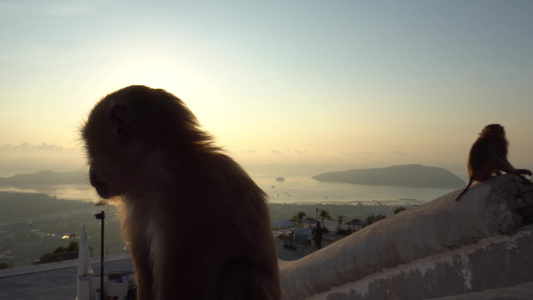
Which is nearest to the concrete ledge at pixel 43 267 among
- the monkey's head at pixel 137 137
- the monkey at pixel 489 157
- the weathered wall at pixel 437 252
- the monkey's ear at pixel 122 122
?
the weathered wall at pixel 437 252

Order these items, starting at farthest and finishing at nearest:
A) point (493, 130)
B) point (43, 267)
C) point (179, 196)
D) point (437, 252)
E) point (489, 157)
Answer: point (43, 267) → point (493, 130) → point (489, 157) → point (437, 252) → point (179, 196)

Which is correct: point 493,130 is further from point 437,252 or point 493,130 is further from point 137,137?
point 137,137

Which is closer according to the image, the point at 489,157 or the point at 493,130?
the point at 489,157

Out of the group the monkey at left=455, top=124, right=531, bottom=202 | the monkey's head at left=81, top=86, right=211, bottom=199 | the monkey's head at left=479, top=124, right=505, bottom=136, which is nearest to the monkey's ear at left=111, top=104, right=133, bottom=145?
the monkey's head at left=81, top=86, right=211, bottom=199

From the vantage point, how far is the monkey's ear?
2139mm

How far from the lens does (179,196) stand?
1944mm

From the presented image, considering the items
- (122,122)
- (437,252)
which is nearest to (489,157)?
(437,252)

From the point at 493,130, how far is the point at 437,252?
6.79 feet

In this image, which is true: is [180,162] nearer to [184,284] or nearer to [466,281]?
[184,284]

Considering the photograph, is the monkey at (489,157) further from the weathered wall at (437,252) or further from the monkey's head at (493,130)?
the weathered wall at (437,252)

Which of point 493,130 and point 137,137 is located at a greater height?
point 493,130

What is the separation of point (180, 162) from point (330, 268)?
4.53 metres

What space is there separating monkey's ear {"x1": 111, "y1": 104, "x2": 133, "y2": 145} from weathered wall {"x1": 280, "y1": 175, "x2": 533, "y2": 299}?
3766 mm

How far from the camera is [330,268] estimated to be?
5.94 meters
